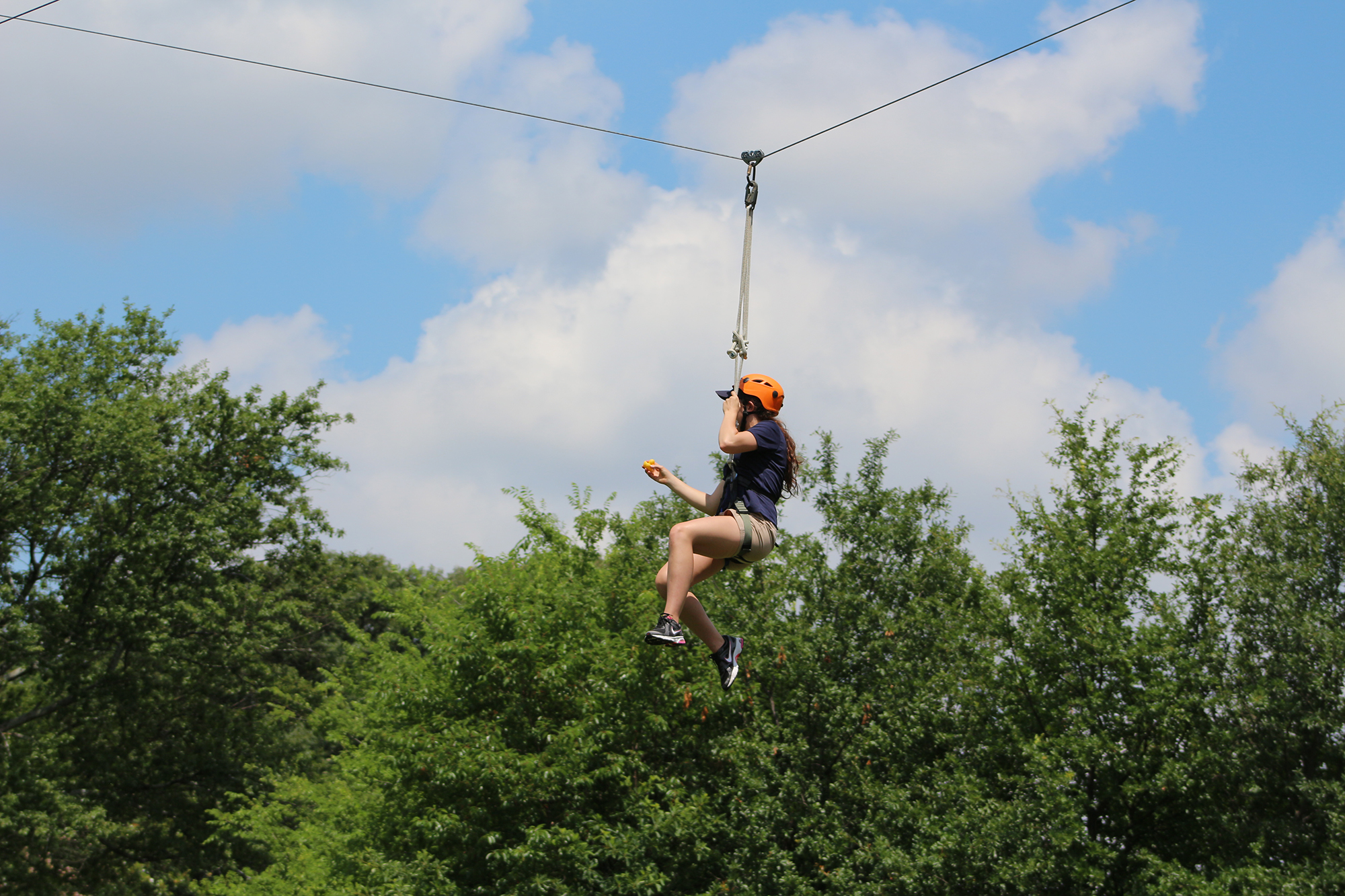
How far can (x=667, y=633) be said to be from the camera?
19.9ft

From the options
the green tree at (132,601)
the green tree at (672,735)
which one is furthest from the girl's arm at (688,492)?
the green tree at (132,601)

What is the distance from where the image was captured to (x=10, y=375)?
70.7 ft

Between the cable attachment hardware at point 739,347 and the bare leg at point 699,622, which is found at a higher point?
the cable attachment hardware at point 739,347

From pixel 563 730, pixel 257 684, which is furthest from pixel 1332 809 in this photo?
pixel 257 684

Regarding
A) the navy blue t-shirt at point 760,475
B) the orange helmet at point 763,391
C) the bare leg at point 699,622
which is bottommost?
the bare leg at point 699,622

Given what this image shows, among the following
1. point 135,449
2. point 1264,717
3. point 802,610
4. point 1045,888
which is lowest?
point 1045,888

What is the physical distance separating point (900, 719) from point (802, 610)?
2.77 meters

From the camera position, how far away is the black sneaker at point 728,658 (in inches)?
259

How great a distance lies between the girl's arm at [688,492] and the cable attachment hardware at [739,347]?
77cm

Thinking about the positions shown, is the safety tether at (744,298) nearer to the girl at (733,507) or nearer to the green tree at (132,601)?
the girl at (733,507)

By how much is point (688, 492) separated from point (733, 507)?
266mm

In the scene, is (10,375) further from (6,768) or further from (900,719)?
(900,719)

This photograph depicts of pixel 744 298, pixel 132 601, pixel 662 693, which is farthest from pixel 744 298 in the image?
pixel 132 601

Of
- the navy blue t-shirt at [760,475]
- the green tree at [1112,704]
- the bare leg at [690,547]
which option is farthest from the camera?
the green tree at [1112,704]
